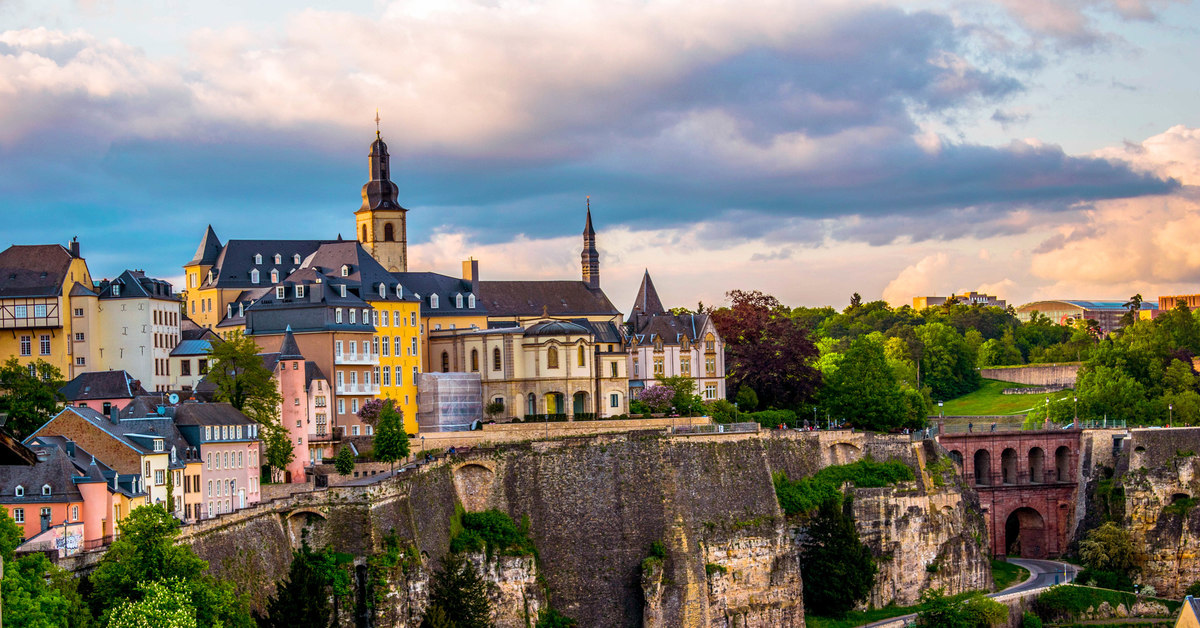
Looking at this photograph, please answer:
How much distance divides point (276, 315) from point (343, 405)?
662 centimetres

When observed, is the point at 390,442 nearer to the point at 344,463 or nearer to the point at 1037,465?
the point at 344,463

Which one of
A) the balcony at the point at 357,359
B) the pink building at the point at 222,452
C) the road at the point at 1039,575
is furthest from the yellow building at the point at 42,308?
the road at the point at 1039,575

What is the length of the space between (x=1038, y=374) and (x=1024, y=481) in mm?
46673

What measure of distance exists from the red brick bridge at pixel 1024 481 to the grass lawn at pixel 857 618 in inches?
661

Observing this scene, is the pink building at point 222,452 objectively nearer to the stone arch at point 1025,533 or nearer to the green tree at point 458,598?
the green tree at point 458,598

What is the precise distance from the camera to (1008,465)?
98312mm

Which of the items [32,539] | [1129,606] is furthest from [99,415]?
[1129,606]

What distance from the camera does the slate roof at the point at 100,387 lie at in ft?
221

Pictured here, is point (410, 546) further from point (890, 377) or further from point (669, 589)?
point (890, 377)

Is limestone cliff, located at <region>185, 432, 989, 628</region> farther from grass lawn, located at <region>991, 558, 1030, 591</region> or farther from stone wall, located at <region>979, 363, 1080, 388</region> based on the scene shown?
stone wall, located at <region>979, 363, 1080, 388</region>

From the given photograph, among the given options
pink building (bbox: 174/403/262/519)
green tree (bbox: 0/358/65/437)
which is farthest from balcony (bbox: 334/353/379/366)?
green tree (bbox: 0/358/65/437)

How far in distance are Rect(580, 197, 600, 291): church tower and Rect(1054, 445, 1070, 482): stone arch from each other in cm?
3273

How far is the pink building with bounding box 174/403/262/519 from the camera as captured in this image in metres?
60.8

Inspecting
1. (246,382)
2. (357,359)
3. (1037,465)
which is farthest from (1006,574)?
(246,382)
